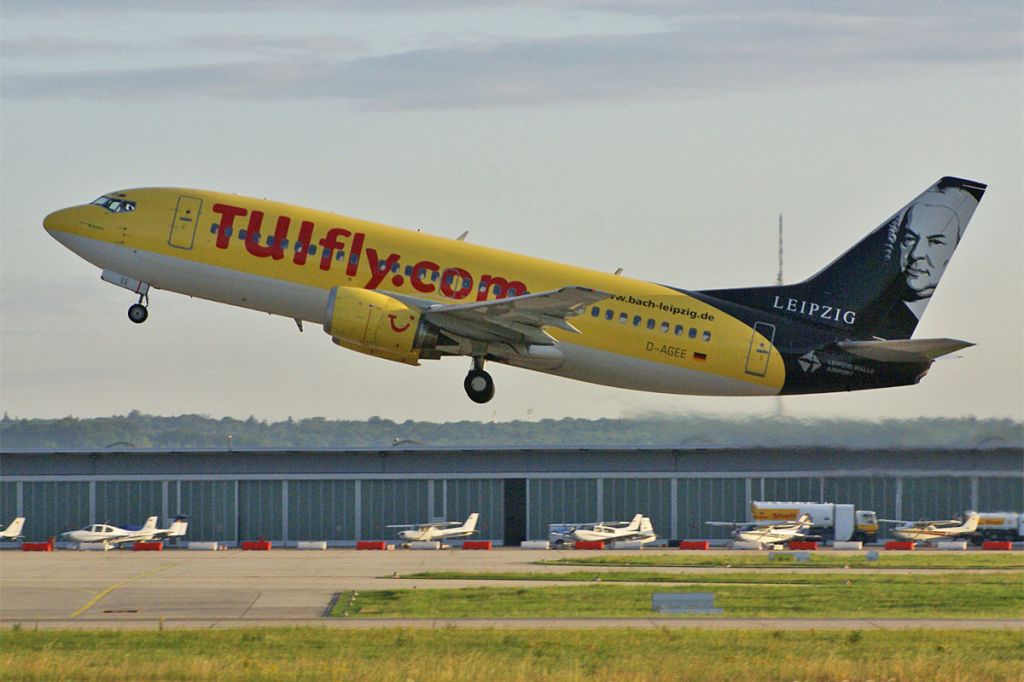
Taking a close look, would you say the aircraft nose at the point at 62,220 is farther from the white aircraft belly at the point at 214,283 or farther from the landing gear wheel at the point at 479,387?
the landing gear wheel at the point at 479,387

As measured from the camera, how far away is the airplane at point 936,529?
278 ft

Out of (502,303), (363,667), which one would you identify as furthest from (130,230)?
(363,667)

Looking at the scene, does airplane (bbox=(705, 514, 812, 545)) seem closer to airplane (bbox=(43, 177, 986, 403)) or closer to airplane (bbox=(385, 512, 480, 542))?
airplane (bbox=(385, 512, 480, 542))

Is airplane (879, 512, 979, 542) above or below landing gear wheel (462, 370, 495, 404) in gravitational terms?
below

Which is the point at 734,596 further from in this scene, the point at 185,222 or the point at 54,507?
the point at 54,507

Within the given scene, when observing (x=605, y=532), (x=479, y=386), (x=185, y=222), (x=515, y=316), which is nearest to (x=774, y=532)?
Result: (x=605, y=532)

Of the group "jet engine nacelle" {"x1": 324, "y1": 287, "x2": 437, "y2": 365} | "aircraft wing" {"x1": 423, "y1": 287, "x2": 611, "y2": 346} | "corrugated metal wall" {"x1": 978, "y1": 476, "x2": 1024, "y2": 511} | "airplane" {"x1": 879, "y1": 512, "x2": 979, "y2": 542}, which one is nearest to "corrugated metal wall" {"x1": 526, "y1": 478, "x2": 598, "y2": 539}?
"airplane" {"x1": 879, "y1": 512, "x2": 979, "y2": 542}

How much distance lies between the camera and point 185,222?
4181 centimetres

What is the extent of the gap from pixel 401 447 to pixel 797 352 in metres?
54.4

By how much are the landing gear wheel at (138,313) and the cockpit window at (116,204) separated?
112 inches

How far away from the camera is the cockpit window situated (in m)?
42.8

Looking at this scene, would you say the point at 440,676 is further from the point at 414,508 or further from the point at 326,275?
the point at 414,508

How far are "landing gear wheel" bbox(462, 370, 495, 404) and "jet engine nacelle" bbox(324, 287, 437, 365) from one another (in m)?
2.05

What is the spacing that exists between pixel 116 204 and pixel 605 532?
164ft
